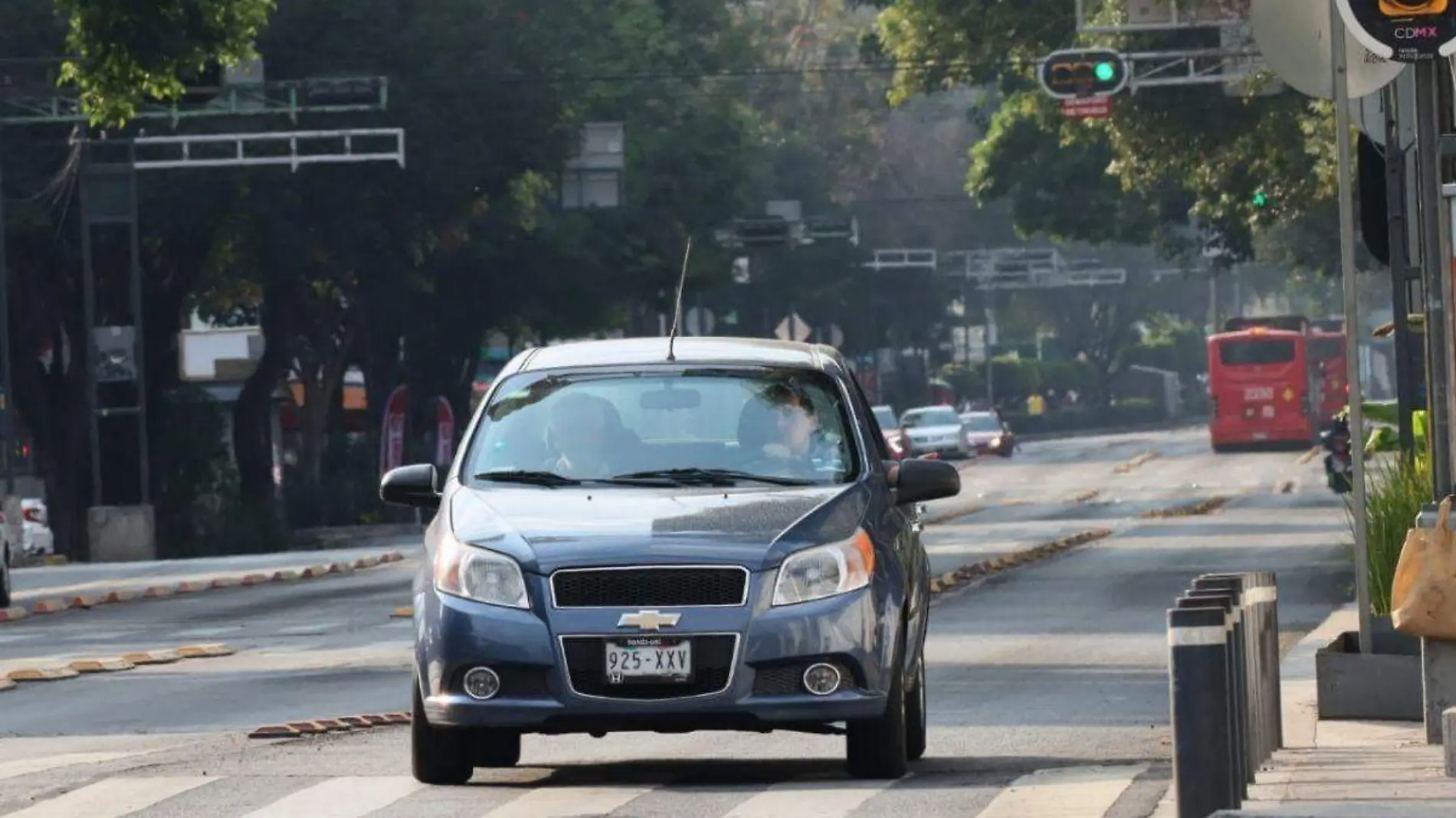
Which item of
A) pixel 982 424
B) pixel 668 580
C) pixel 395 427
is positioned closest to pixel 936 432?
pixel 982 424

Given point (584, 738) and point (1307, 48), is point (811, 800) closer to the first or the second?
point (584, 738)

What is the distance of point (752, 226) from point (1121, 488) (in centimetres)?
2129

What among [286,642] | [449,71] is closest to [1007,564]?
[286,642]

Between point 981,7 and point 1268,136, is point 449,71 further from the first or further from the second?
point 1268,136

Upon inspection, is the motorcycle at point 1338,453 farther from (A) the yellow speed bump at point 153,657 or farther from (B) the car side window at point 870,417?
(B) the car side window at point 870,417

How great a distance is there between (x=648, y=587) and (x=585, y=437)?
123 cm

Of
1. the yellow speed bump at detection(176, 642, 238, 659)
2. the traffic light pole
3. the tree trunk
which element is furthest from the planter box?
the tree trunk

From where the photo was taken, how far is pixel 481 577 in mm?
11398

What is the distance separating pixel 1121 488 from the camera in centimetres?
5975

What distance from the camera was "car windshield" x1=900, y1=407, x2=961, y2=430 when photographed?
269ft

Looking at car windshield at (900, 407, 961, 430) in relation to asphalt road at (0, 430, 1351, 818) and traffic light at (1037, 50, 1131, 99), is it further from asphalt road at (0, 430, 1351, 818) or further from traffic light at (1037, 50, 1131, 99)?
asphalt road at (0, 430, 1351, 818)

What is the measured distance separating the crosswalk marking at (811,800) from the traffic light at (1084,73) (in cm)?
Result: 2828

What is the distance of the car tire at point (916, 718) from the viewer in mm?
12609

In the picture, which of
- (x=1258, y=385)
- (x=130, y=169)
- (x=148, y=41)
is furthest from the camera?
(x=1258, y=385)
